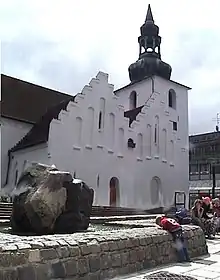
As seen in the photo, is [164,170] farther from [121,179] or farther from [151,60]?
[151,60]

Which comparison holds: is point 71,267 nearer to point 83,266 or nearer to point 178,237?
point 83,266

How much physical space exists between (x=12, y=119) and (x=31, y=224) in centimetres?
2159

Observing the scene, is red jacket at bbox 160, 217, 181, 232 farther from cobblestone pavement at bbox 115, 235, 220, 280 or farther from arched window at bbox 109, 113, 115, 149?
arched window at bbox 109, 113, 115, 149

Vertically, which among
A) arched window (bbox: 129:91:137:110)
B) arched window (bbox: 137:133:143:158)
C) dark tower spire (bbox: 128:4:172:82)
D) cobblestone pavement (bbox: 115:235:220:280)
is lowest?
cobblestone pavement (bbox: 115:235:220:280)

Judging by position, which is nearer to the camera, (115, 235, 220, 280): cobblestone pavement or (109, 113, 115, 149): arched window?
(115, 235, 220, 280): cobblestone pavement

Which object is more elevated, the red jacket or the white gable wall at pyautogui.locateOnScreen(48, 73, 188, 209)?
the white gable wall at pyautogui.locateOnScreen(48, 73, 188, 209)

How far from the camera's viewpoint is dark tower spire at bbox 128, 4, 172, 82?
39.2 m

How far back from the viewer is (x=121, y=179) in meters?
29.6

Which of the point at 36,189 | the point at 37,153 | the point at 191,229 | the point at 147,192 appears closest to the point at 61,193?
the point at 36,189

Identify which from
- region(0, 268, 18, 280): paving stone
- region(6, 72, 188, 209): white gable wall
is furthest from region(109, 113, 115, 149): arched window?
region(0, 268, 18, 280): paving stone

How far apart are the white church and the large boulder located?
51.0 feet

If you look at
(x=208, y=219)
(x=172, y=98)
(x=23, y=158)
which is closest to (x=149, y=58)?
(x=172, y=98)

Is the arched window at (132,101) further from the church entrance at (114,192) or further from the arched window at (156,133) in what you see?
the church entrance at (114,192)

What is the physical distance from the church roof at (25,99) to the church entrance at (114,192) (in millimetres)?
8023
